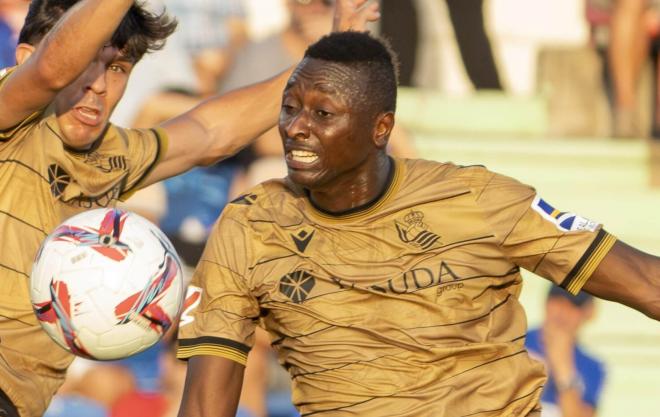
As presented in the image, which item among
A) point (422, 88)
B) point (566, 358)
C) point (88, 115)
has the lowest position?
Answer: point (566, 358)

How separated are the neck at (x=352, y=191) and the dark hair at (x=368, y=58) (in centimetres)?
25

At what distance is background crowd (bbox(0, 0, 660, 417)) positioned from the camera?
9602 mm

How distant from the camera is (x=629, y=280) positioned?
16.1 ft

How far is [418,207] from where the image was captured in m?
5.05

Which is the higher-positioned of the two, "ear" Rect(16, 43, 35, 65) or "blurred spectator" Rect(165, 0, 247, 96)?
"ear" Rect(16, 43, 35, 65)

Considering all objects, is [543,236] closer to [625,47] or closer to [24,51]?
[24,51]

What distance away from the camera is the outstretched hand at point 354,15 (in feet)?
18.8

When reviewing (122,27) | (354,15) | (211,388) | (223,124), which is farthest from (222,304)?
(354,15)

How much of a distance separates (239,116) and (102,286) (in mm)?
1528

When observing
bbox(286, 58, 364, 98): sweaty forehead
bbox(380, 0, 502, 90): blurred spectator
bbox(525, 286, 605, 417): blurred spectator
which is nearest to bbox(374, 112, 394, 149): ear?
bbox(286, 58, 364, 98): sweaty forehead

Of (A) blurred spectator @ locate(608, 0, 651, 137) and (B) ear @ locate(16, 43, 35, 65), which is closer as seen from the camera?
(B) ear @ locate(16, 43, 35, 65)

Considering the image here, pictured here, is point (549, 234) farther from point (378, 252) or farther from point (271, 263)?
point (271, 263)

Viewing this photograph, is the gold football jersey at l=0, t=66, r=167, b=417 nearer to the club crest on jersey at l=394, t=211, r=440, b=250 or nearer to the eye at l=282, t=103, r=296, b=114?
the eye at l=282, t=103, r=296, b=114

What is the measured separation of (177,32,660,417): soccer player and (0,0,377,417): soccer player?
632 mm
